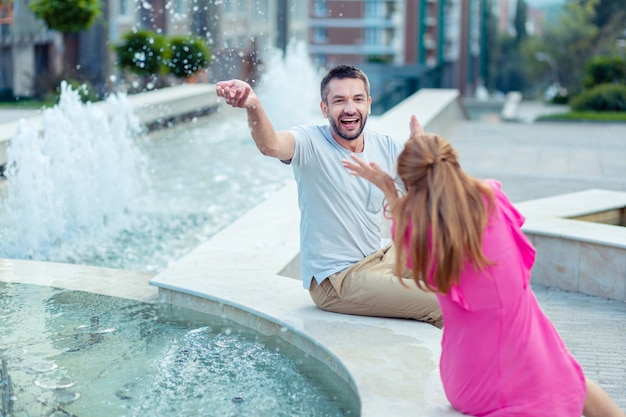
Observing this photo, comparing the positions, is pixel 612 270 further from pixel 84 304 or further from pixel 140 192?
pixel 140 192

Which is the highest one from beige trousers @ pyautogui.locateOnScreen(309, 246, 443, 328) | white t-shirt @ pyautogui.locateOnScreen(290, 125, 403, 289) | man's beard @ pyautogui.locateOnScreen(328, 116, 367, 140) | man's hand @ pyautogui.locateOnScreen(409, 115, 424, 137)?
man's hand @ pyautogui.locateOnScreen(409, 115, 424, 137)

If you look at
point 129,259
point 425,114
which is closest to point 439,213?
point 129,259

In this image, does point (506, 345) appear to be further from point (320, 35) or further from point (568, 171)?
point (320, 35)

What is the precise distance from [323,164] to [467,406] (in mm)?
1410

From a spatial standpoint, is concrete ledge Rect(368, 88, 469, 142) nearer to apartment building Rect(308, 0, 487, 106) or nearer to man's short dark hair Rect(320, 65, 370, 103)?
man's short dark hair Rect(320, 65, 370, 103)

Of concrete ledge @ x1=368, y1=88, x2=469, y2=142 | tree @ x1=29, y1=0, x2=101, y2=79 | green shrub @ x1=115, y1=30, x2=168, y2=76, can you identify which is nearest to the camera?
concrete ledge @ x1=368, y1=88, x2=469, y2=142

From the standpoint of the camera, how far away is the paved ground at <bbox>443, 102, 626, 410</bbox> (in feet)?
16.1

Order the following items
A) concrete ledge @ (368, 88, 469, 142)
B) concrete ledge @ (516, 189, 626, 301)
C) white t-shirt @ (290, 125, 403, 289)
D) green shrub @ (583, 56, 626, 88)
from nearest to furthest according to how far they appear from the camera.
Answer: white t-shirt @ (290, 125, 403, 289) < concrete ledge @ (516, 189, 626, 301) < concrete ledge @ (368, 88, 469, 142) < green shrub @ (583, 56, 626, 88)

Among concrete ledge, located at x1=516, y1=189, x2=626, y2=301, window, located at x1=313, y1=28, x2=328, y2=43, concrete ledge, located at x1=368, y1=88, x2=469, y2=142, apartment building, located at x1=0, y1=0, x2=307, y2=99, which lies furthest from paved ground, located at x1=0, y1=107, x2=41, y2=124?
window, located at x1=313, y1=28, x2=328, y2=43

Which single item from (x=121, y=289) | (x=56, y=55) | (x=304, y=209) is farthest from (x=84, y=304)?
(x=56, y=55)

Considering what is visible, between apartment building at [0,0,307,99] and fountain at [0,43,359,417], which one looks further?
apartment building at [0,0,307,99]

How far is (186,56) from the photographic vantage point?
Answer: 22.2 m

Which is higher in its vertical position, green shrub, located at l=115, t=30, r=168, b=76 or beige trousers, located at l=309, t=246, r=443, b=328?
green shrub, located at l=115, t=30, r=168, b=76

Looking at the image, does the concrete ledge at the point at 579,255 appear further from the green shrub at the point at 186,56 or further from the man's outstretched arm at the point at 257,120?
the green shrub at the point at 186,56
